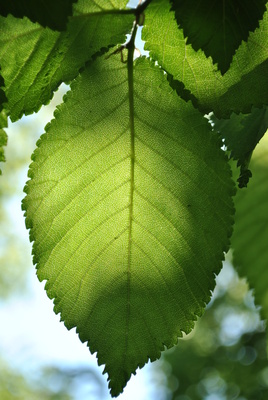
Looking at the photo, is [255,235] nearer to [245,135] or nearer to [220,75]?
[245,135]

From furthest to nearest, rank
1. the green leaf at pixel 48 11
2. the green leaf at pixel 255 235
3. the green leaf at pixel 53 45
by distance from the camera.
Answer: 1. the green leaf at pixel 255 235
2. the green leaf at pixel 53 45
3. the green leaf at pixel 48 11

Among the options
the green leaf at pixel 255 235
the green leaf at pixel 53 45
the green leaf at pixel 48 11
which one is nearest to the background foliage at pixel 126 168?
the green leaf at pixel 53 45

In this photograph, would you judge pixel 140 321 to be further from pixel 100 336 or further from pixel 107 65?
pixel 107 65

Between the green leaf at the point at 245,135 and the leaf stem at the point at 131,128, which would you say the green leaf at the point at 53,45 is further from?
the green leaf at the point at 245,135

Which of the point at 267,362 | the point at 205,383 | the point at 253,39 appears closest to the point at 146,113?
the point at 253,39

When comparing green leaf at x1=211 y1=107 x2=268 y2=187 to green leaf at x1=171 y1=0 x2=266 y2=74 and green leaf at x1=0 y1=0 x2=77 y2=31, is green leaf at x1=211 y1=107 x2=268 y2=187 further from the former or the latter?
green leaf at x1=0 y1=0 x2=77 y2=31

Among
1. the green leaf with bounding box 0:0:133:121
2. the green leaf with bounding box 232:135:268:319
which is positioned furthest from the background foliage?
the green leaf with bounding box 232:135:268:319

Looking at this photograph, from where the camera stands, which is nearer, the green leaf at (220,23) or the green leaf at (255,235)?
the green leaf at (220,23)
